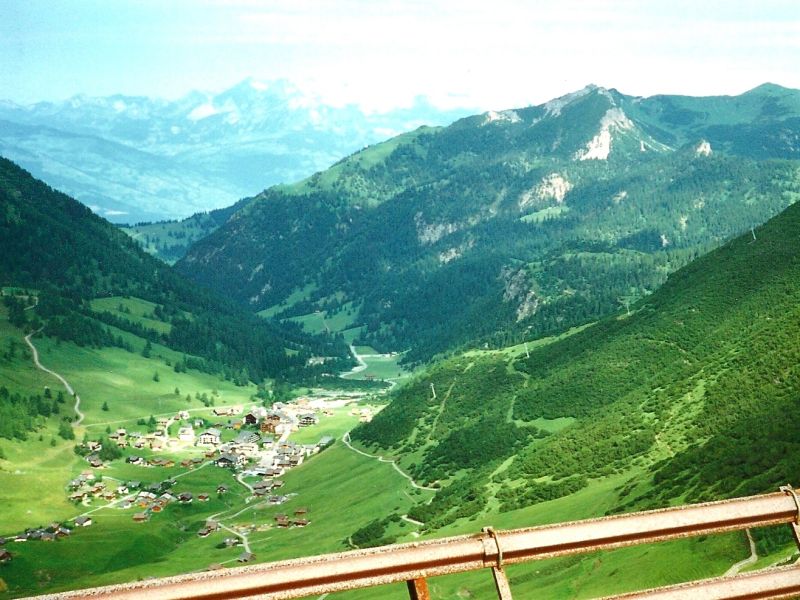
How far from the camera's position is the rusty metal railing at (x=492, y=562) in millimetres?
9530

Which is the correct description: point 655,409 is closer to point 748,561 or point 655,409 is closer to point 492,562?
point 748,561

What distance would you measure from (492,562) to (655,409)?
120m

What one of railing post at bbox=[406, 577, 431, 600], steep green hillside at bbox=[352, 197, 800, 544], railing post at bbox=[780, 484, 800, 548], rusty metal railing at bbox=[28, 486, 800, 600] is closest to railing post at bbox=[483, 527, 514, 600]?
rusty metal railing at bbox=[28, 486, 800, 600]

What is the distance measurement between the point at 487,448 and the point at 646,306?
58991 mm

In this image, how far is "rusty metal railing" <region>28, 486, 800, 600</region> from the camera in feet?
31.3

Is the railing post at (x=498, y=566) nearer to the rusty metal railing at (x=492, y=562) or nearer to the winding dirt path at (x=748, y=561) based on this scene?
the rusty metal railing at (x=492, y=562)

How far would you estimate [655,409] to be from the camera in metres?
123

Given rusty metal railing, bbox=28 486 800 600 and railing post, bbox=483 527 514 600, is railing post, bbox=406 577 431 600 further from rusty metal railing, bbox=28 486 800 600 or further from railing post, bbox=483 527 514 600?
railing post, bbox=483 527 514 600

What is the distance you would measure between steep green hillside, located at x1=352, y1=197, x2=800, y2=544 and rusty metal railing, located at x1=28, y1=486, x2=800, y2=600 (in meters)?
51.5

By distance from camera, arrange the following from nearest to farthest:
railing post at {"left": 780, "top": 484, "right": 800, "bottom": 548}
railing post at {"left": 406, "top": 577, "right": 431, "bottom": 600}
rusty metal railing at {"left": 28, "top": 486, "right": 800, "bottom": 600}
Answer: rusty metal railing at {"left": 28, "top": 486, "right": 800, "bottom": 600} < railing post at {"left": 406, "top": 577, "right": 431, "bottom": 600} < railing post at {"left": 780, "top": 484, "right": 800, "bottom": 548}

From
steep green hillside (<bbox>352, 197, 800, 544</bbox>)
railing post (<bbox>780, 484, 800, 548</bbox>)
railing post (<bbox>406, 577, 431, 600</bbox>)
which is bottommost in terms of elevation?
steep green hillside (<bbox>352, 197, 800, 544</bbox>)

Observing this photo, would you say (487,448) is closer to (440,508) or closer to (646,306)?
Result: (440,508)

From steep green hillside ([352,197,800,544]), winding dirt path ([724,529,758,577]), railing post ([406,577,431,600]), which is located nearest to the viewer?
railing post ([406,577,431,600])

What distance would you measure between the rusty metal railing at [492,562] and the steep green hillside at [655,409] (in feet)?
169
